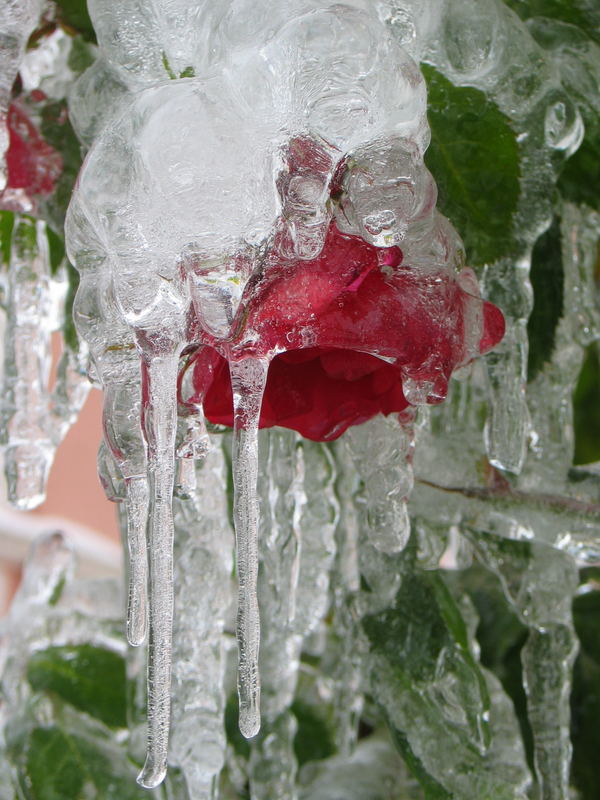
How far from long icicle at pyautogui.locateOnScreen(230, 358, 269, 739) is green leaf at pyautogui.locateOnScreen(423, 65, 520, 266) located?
9 cm

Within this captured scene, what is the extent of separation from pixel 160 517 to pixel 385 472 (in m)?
0.09

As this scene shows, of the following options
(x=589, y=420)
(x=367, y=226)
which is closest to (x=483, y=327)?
(x=367, y=226)

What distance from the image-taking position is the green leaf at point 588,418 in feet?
2.12

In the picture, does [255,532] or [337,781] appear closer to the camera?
[255,532]

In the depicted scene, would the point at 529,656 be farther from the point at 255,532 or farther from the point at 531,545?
the point at 255,532

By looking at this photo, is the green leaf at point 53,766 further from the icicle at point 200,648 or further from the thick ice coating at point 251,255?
the thick ice coating at point 251,255

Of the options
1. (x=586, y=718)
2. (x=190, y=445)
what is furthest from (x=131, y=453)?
(x=586, y=718)

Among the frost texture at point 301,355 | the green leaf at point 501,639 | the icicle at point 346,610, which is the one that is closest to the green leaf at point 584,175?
the frost texture at point 301,355

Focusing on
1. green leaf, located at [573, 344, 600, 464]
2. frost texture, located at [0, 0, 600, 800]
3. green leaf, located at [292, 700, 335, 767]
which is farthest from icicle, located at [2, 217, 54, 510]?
green leaf, located at [573, 344, 600, 464]

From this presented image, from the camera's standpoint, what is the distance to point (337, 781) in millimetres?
452

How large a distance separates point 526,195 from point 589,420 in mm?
450

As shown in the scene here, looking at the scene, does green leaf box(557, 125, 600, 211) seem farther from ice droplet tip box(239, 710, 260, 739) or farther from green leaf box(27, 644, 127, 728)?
green leaf box(27, 644, 127, 728)

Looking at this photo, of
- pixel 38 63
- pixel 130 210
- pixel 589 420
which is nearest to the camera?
pixel 130 210

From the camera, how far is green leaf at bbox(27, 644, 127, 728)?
1.47 ft
